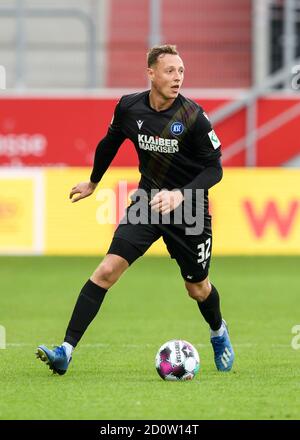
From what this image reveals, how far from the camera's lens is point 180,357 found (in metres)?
7.47

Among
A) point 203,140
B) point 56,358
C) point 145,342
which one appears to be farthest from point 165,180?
point 145,342

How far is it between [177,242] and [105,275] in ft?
1.83

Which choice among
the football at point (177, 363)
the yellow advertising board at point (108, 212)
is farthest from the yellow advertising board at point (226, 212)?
the football at point (177, 363)

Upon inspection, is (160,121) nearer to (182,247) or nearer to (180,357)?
(182,247)

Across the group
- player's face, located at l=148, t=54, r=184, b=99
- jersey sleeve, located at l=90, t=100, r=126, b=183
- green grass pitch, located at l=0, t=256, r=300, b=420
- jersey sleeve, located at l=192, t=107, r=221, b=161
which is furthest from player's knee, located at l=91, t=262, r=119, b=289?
player's face, located at l=148, t=54, r=184, b=99

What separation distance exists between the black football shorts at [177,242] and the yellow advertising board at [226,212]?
9.64 metres

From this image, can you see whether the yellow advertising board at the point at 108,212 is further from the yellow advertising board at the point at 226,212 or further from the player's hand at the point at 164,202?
the player's hand at the point at 164,202

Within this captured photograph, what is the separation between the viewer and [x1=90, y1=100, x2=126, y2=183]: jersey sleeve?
7.90 metres

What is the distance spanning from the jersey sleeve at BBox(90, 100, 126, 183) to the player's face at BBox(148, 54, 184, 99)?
1.40ft

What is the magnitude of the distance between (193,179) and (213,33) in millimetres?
14193

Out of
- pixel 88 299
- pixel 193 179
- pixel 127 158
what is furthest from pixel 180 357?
pixel 127 158

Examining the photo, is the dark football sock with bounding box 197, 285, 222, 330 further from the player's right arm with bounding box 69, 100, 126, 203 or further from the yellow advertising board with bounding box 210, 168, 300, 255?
the yellow advertising board with bounding box 210, 168, 300, 255

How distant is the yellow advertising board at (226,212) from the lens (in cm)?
1742

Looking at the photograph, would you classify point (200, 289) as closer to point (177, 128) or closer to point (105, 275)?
point (105, 275)
